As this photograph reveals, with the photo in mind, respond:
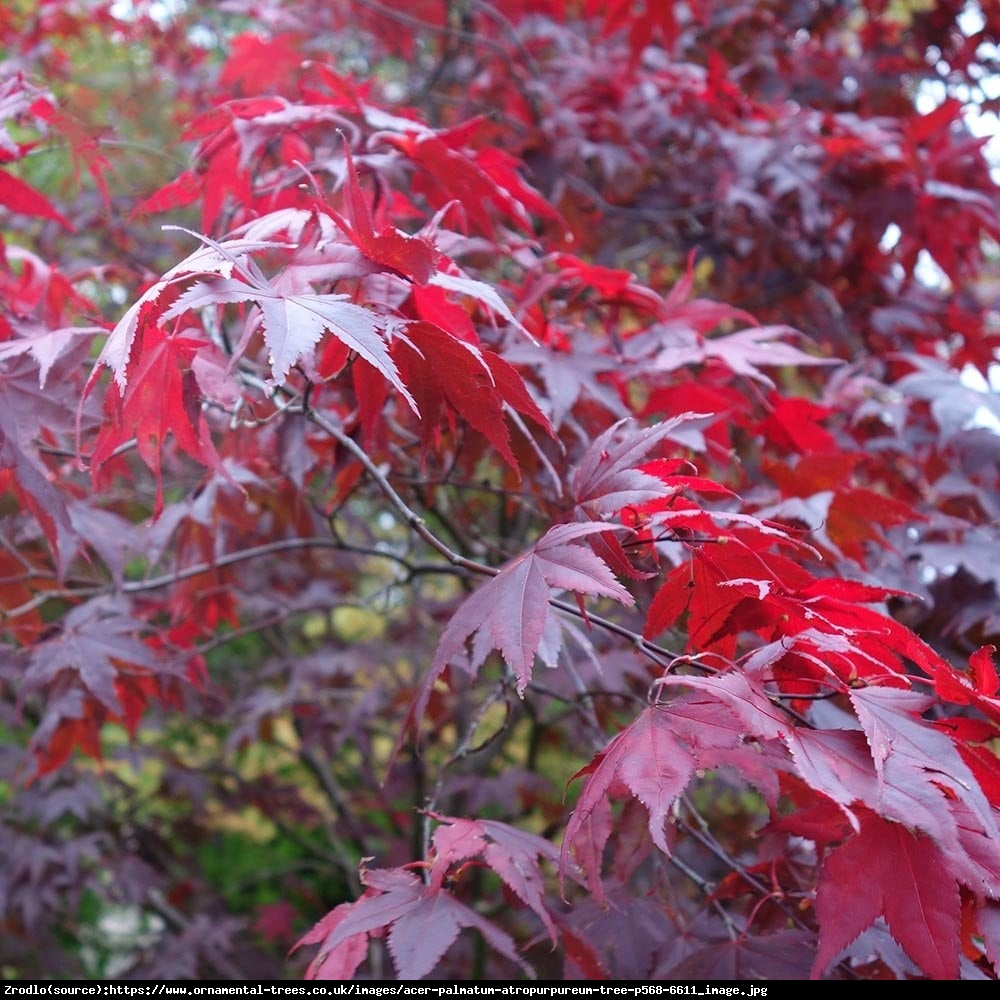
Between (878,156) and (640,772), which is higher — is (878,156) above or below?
above

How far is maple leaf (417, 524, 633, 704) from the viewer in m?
0.79

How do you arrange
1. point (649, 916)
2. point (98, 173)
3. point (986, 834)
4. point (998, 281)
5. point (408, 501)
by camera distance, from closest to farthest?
point (986, 834)
point (649, 916)
point (98, 173)
point (408, 501)
point (998, 281)

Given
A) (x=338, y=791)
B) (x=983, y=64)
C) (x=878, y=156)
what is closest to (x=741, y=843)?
(x=338, y=791)

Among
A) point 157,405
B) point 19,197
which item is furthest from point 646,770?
point 19,197

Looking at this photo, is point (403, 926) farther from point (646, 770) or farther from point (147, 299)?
point (147, 299)

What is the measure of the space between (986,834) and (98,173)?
1575mm

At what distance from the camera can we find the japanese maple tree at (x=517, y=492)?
0.83 meters

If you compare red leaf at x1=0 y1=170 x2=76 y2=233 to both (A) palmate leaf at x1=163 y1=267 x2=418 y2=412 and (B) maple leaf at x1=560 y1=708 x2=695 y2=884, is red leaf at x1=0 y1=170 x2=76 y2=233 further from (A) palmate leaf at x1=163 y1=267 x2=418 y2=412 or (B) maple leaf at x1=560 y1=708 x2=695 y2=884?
(B) maple leaf at x1=560 y1=708 x2=695 y2=884

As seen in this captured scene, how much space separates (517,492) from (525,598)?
569 mm

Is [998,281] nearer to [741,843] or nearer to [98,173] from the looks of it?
[741,843]

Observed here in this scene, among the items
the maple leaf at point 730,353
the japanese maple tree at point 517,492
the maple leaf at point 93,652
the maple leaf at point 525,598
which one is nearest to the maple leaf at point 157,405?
the japanese maple tree at point 517,492

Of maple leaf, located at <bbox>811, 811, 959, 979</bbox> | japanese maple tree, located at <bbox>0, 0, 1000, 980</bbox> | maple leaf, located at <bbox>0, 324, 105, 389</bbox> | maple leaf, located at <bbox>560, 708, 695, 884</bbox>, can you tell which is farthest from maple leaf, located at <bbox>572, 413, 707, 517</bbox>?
maple leaf, located at <bbox>0, 324, 105, 389</bbox>

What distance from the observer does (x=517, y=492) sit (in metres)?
1.39

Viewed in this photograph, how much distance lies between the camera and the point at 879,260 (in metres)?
2.25
